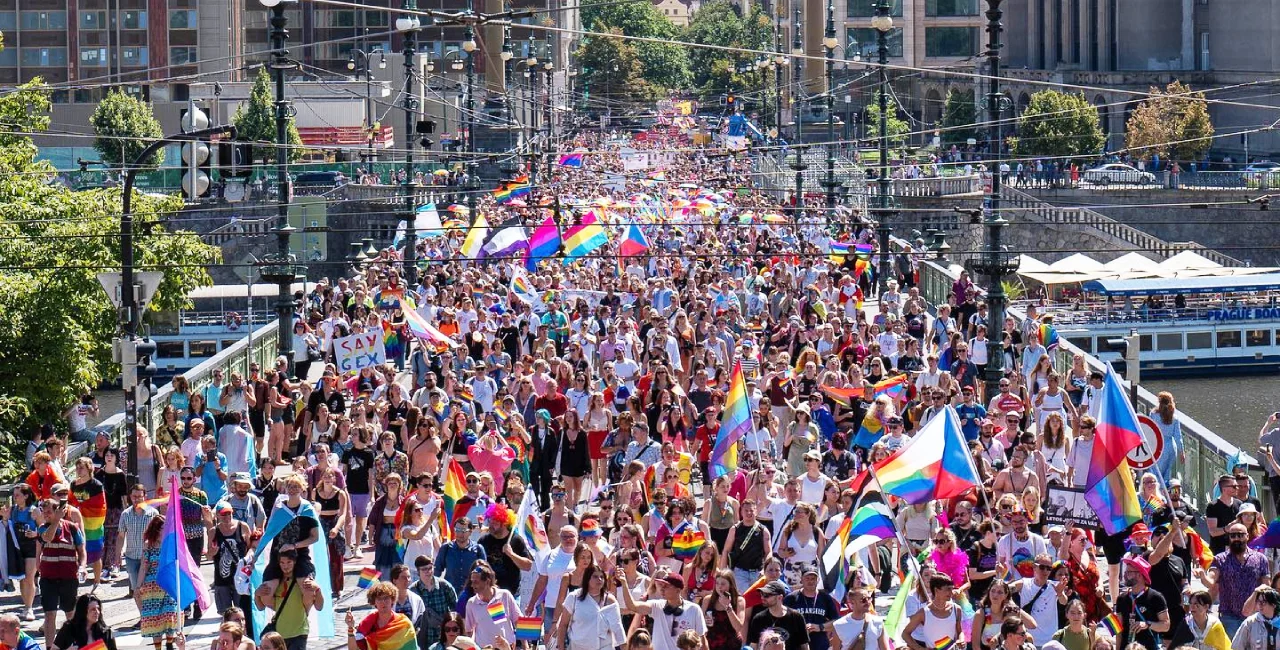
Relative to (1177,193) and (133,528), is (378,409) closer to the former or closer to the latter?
(133,528)

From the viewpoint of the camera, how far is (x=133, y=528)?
18234 mm

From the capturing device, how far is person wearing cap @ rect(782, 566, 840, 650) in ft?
47.5

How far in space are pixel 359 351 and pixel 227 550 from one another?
38.6ft

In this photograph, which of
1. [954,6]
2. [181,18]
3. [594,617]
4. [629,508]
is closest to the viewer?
[594,617]

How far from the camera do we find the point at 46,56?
113 m

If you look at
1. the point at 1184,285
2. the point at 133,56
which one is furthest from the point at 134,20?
the point at 1184,285

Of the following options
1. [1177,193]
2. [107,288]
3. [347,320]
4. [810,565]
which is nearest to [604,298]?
[347,320]

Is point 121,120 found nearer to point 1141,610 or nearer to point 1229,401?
point 1229,401

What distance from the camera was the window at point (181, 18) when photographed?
113562mm

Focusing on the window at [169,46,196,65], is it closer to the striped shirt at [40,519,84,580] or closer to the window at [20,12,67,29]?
the window at [20,12,67,29]

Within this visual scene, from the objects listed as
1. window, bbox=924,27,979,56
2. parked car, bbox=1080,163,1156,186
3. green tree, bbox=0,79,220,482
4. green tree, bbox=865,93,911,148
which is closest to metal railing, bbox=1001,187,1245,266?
parked car, bbox=1080,163,1156,186

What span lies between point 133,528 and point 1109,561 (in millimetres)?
8209

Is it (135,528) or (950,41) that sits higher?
(950,41)

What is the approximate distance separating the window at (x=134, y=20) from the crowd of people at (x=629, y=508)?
279 feet
